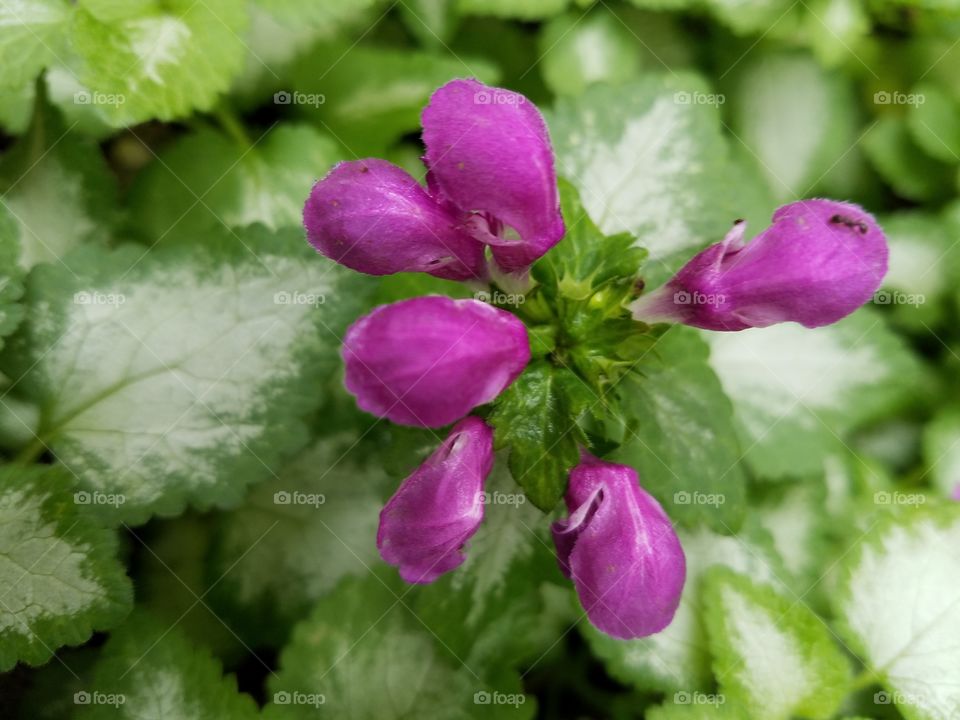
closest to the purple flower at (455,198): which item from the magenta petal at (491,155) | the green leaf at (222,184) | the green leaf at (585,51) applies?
the magenta petal at (491,155)

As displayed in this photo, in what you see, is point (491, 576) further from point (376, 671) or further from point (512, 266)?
point (512, 266)

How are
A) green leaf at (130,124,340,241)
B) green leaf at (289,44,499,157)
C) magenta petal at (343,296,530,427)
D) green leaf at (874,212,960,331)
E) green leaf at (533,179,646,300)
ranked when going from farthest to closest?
green leaf at (874,212,960,331), green leaf at (289,44,499,157), green leaf at (130,124,340,241), green leaf at (533,179,646,300), magenta petal at (343,296,530,427)

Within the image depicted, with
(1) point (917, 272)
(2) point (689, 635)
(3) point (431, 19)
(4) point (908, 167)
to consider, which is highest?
(3) point (431, 19)

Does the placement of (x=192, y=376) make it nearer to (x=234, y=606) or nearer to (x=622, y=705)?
(x=234, y=606)

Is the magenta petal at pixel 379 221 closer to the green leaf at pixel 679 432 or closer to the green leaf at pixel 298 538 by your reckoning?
the green leaf at pixel 679 432

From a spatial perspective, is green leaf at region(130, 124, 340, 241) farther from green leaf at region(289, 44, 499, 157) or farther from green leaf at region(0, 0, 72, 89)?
green leaf at region(0, 0, 72, 89)

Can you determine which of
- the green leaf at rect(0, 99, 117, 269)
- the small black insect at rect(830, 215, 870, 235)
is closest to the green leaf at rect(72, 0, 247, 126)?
the green leaf at rect(0, 99, 117, 269)

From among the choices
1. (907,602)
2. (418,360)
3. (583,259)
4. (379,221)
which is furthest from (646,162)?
(907,602)
